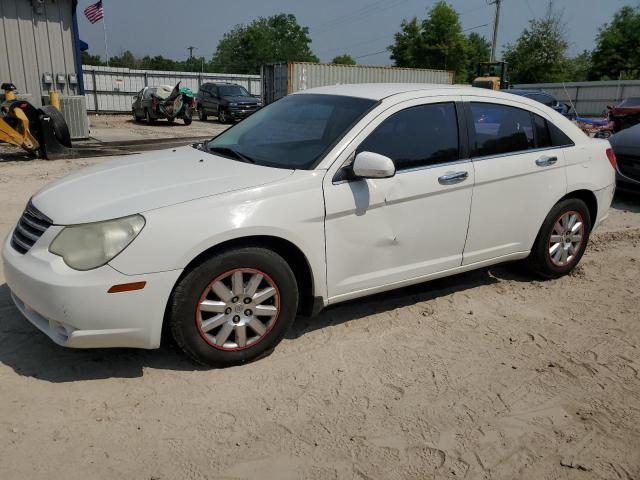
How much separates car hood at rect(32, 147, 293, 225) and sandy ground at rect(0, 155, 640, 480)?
96 centimetres

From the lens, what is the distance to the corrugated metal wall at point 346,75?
78.7 ft

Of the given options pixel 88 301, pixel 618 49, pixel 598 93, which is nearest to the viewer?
pixel 88 301

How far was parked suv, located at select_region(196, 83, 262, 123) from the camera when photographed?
23.3 meters

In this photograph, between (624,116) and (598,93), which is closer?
(624,116)

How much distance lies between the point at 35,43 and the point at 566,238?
46.9 feet

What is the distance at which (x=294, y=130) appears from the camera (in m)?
4.04

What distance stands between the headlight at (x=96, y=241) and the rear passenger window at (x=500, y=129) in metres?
2.58

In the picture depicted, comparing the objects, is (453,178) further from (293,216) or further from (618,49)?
(618,49)

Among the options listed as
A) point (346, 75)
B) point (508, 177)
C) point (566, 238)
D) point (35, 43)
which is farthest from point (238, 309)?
point (346, 75)

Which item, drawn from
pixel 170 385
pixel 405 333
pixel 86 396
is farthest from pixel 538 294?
pixel 86 396

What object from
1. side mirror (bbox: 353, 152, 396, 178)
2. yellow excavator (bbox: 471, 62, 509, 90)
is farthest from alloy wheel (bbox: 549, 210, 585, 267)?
yellow excavator (bbox: 471, 62, 509, 90)

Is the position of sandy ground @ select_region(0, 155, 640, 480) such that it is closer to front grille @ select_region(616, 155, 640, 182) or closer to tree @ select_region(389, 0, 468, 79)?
front grille @ select_region(616, 155, 640, 182)

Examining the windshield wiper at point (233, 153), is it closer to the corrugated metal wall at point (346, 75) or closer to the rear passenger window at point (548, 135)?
the rear passenger window at point (548, 135)

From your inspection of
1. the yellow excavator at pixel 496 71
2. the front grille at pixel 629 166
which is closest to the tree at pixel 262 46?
the yellow excavator at pixel 496 71
